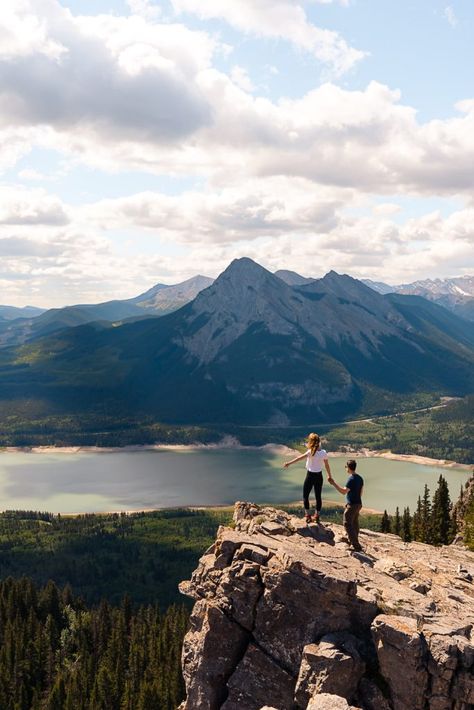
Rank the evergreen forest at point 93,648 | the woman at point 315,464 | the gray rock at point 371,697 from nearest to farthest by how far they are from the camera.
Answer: the gray rock at point 371,697 → the woman at point 315,464 → the evergreen forest at point 93,648

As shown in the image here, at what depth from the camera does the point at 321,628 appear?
29062 millimetres

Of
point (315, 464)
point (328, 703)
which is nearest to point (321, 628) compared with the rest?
point (328, 703)

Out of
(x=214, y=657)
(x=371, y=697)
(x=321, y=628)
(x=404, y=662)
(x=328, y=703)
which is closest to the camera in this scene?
(x=328, y=703)

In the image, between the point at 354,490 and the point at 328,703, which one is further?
the point at 354,490

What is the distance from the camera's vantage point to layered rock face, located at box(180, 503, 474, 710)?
25.8 m

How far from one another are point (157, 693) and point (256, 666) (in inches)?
3040

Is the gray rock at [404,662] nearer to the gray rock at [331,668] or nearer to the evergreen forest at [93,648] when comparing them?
the gray rock at [331,668]

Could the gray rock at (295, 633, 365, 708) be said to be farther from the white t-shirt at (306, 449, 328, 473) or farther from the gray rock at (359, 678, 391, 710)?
the white t-shirt at (306, 449, 328, 473)

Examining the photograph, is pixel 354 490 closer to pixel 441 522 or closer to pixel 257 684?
pixel 257 684

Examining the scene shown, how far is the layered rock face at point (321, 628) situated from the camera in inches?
1014

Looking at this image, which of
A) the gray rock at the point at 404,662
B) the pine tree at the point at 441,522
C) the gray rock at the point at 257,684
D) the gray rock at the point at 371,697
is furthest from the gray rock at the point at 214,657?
the pine tree at the point at 441,522

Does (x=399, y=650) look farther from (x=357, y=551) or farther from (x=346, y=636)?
(x=357, y=551)

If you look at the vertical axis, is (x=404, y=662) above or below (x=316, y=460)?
below

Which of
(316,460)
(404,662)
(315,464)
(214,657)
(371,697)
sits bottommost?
(214,657)
